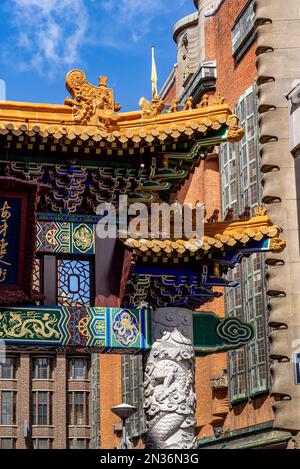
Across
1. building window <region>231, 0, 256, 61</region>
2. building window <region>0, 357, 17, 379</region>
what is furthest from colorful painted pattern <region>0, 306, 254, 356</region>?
building window <region>0, 357, 17, 379</region>

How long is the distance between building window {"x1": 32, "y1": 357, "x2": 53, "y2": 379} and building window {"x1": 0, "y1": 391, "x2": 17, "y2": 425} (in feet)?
5.71

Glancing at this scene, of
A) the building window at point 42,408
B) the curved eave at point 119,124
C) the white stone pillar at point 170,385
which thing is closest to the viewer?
the white stone pillar at point 170,385

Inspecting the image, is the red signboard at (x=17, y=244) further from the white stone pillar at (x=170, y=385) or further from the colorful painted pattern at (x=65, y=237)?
the white stone pillar at (x=170, y=385)

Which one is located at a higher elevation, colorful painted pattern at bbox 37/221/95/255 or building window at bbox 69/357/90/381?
building window at bbox 69/357/90/381

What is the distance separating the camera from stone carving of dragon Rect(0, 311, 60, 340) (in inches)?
594

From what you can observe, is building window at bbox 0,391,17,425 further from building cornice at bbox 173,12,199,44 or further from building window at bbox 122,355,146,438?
building cornice at bbox 173,12,199,44

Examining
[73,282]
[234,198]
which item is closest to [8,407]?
[234,198]

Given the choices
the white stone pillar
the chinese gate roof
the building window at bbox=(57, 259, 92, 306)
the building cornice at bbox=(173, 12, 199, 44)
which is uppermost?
the building cornice at bbox=(173, 12, 199, 44)

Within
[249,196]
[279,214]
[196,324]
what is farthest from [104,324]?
[249,196]

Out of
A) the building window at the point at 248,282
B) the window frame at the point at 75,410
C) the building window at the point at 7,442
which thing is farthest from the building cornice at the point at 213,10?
the building window at the point at 7,442

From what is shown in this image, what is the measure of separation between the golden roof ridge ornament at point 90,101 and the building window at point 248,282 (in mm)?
8472

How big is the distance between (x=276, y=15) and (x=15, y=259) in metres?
11.3

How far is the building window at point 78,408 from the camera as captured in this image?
190ft

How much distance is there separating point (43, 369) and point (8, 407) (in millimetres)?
2860
